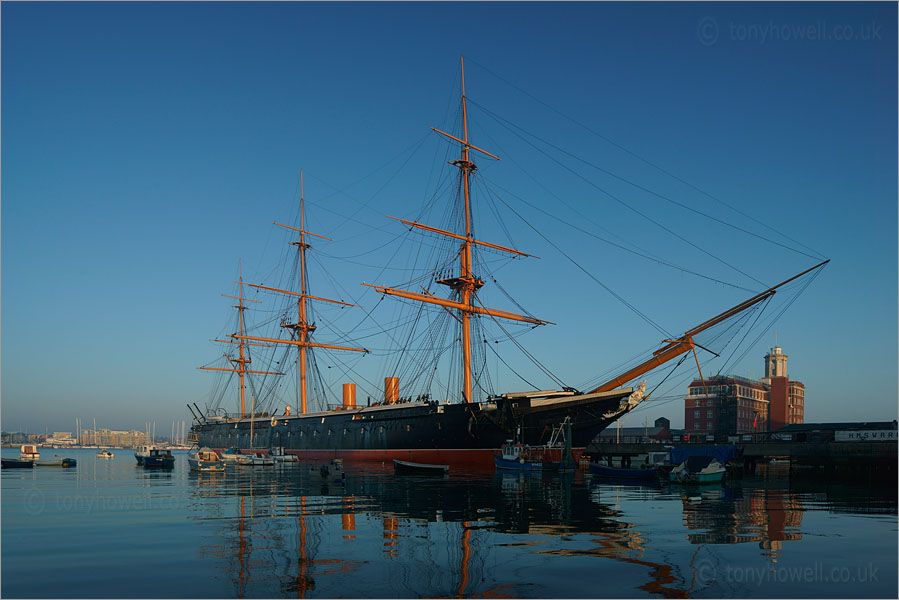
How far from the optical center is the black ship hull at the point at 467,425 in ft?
176

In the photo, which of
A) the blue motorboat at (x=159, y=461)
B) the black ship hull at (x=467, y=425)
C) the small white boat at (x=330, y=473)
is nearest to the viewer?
the small white boat at (x=330, y=473)

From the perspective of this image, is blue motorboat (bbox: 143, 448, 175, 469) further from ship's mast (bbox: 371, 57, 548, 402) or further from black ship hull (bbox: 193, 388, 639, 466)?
ship's mast (bbox: 371, 57, 548, 402)

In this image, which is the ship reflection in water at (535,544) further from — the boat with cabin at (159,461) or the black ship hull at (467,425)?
the boat with cabin at (159,461)

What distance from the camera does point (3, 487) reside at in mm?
41375

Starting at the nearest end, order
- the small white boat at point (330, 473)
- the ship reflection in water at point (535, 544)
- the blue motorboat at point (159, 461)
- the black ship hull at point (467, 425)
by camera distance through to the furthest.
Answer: the ship reflection in water at point (535, 544)
the small white boat at point (330, 473)
the black ship hull at point (467, 425)
the blue motorboat at point (159, 461)

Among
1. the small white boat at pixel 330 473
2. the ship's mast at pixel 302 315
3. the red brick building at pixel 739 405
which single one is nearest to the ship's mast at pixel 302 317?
the ship's mast at pixel 302 315

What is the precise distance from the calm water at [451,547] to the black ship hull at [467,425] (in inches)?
888

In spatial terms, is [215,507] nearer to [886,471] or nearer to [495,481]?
[495,481]

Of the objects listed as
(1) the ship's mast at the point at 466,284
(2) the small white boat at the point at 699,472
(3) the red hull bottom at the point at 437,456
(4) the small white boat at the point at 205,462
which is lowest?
(4) the small white boat at the point at 205,462

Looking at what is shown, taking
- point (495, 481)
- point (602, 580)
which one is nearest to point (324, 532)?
point (602, 580)

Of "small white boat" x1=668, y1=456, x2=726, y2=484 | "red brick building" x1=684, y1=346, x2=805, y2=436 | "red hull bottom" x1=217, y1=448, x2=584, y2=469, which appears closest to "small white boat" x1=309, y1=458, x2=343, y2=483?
"red hull bottom" x1=217, y1=448, x2=584, y2=469

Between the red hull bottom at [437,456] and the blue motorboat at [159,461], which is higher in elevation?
the red hull bottom at [437,456]

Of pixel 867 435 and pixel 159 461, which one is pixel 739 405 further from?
pixel 159 461

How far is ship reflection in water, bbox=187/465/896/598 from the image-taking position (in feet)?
41.8
